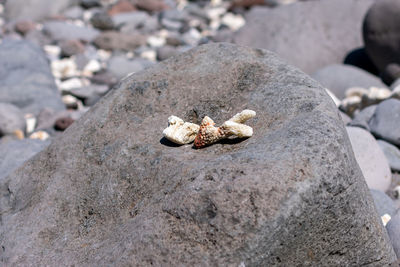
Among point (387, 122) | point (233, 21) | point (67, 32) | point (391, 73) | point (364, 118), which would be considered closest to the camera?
point (387, 122)

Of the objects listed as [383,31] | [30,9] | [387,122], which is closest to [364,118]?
[387,122]

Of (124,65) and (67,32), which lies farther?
(67,32)

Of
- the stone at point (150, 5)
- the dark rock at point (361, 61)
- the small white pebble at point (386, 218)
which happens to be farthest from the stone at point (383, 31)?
the stone at point (150, 5)

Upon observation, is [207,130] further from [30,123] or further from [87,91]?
[87,91]

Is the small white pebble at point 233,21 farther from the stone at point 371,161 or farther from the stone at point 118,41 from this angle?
the stone at point 371,161

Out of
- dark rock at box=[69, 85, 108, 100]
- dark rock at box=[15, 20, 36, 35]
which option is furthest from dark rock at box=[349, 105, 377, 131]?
dark rock at box=[15, 20, 36, 35]

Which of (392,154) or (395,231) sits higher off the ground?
(395,231)

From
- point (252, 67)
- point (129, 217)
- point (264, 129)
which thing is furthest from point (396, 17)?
point (129, 217)
